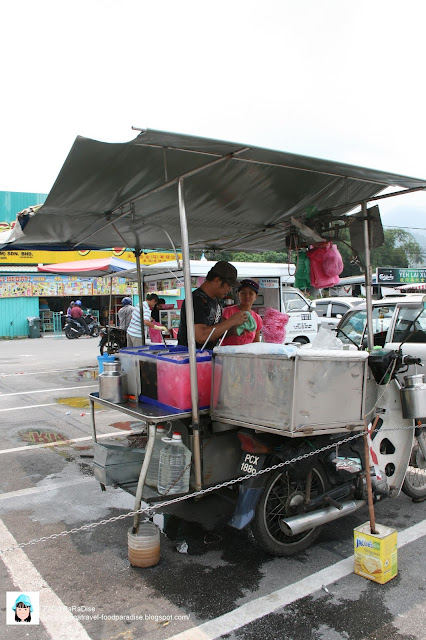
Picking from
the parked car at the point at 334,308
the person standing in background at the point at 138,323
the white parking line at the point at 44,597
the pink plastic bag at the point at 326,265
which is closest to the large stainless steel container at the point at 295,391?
the white parking line at the point at 44,597

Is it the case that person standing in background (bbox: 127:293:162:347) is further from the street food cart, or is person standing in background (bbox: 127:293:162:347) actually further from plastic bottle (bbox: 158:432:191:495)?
plastic bottle (bbox: 158:432:191:495)

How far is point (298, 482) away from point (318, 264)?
2.16m

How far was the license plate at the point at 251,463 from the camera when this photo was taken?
10.8 feet

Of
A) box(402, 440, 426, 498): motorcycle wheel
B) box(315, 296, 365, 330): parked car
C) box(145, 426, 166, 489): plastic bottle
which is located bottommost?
box(402, 440, 426, 498): motorcycle wheel

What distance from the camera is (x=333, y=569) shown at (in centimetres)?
321

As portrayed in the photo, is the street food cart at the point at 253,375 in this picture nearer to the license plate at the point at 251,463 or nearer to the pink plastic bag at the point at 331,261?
the license plate at the point at 251,463

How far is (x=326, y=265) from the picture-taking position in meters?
4.71

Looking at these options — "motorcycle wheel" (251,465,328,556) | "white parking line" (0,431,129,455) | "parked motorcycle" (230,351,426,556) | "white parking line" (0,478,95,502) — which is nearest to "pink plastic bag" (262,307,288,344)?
"parked motorcycle" (230,351,426,556)

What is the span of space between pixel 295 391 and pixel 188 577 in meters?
1.39

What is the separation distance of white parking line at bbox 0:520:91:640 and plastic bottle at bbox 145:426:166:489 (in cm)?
89

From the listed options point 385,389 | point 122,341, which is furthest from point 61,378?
point 385,389

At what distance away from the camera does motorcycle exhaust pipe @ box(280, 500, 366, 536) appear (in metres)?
3.18

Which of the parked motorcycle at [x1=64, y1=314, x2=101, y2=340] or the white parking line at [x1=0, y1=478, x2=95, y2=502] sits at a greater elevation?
the parked motorcycle at [x1=64, y1=314, x2=101, y2=340]

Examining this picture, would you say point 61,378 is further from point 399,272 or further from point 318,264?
point 399,272
